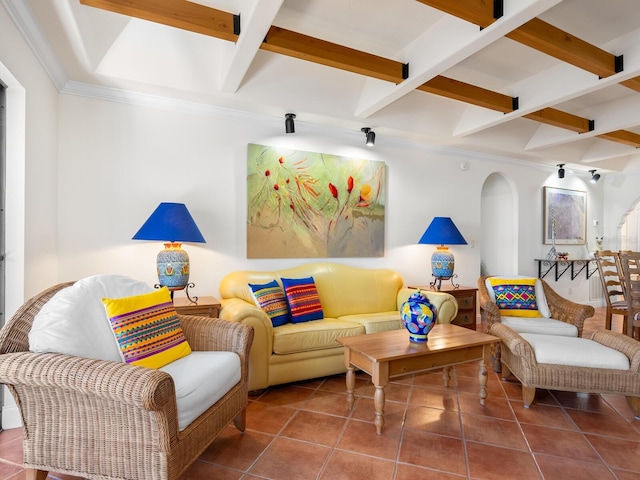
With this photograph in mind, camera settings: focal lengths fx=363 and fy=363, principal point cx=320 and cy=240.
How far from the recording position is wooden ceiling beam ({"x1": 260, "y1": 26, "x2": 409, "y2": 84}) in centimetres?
246

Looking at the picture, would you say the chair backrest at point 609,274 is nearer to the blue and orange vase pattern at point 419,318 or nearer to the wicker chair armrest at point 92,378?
the blue and orange vase pattern at point 419,318

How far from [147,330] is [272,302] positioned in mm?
1267

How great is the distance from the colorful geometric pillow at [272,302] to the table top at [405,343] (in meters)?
0.69

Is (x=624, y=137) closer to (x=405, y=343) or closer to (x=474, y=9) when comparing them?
(x=474, y=9)

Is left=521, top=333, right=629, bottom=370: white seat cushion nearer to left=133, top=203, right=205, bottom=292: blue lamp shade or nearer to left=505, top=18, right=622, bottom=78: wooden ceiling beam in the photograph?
left=505, top=18, right=622, bottom=78: wooden ceiling beam

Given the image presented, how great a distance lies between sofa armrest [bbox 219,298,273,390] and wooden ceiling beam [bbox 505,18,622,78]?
2461 mm

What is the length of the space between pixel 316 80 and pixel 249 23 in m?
1.30

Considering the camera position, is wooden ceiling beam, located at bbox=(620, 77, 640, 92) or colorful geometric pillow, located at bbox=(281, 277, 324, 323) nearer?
wooden ceiling beam, located at bbox=(620, 77, 640, 92)

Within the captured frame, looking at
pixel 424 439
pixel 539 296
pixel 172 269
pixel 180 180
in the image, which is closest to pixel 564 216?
pixel 539 296

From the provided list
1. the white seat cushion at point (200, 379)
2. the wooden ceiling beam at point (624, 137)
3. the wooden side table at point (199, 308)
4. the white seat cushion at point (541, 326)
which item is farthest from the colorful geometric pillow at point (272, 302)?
the wooden ceiling beam at point (624, 137)

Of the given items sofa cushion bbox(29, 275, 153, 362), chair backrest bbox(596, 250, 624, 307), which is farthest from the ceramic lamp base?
chair backrest bbox(596, 250, 624, 307)

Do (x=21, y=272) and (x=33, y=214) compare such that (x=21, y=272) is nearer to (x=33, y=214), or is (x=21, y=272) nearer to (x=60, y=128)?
(x=33, y=214)

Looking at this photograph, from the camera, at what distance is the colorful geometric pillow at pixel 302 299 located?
312cm

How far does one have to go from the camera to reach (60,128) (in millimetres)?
2828
